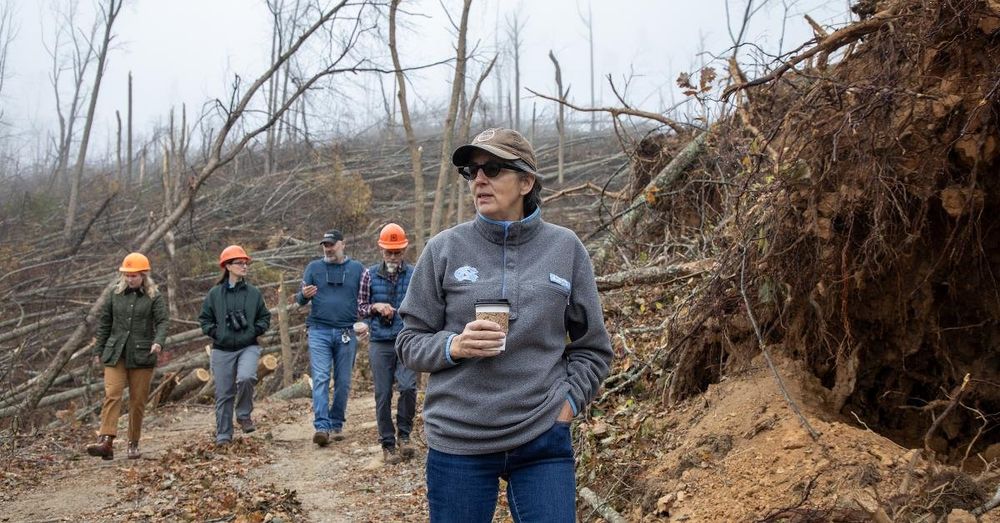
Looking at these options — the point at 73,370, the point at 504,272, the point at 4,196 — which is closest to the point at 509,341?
the point at 504,272

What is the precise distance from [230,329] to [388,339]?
83.6 inches

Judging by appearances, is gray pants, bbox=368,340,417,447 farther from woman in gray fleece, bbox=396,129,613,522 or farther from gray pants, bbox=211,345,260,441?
woman in gray fleece, bbox=396,129,613,522

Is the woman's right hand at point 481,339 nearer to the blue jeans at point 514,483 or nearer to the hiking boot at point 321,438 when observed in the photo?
the blue jeans at point 514,483

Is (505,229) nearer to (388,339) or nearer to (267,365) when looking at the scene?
(388,339)

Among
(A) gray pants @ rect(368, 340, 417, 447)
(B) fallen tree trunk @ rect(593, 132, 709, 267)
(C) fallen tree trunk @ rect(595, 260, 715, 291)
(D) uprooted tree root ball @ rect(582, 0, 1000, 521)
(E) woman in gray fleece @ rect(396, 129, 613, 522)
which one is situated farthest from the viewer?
(B) fallen tree trunk @ rect(593, 132, 709, 267)

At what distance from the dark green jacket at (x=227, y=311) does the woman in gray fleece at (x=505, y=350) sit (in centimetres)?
635

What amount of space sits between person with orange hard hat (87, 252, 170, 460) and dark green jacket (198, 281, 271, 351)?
1.45 feet

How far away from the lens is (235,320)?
8594mm

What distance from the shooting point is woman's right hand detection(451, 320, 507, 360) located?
249 centimetres

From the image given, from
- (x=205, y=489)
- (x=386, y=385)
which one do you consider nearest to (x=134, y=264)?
Answer: (x=205, y=489)

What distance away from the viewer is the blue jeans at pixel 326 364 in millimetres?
8508

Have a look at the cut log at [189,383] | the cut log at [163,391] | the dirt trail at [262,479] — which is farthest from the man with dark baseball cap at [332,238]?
the cut log at [189,383]

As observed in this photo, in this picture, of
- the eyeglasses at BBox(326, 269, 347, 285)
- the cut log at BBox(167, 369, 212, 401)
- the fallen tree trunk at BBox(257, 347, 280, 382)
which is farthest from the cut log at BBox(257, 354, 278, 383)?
the eyeglasses at BBox(326, 269, 347, 285)

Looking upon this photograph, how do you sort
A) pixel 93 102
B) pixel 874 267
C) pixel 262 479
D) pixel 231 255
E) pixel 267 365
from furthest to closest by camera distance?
pixel 93 102 → pixel 267 365 → pixel 231 255 → pixel 262 479 → pixel 874 267
